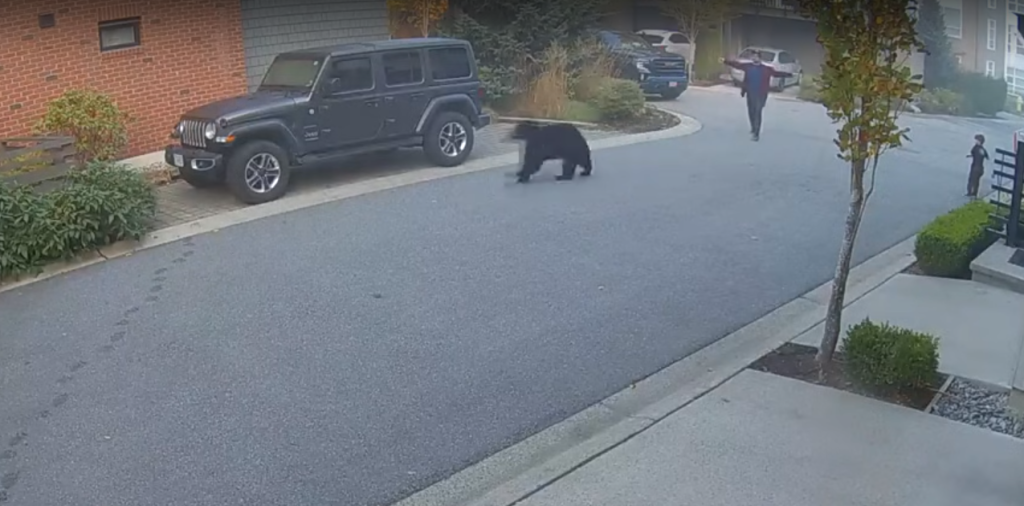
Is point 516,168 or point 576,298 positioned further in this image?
point 516,168

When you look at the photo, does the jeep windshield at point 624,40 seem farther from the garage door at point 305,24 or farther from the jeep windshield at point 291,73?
the jeep windshield at point 291,73

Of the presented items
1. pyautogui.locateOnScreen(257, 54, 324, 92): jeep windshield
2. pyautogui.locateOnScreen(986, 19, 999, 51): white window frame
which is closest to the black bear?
pyautogui.locateOnScreen(257, 54, 324, 92): jeep windshield

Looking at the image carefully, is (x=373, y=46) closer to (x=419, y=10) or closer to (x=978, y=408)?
(x=419, y=10)

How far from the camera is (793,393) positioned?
3391 millimetres

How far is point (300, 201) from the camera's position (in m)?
5.94

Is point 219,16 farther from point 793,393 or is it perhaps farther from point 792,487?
point 792,487

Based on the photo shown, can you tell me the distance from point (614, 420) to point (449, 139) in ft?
11.3

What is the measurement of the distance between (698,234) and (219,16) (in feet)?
8.64

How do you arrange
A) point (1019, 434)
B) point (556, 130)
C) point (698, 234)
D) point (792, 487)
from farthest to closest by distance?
point (556, 130) → point (698, 234) → point (1019, 434) → point (792, 487)

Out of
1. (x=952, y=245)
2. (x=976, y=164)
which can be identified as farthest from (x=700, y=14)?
(x=976, y=164)

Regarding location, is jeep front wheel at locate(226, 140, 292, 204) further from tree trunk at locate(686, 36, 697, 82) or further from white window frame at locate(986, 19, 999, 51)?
white window frame at locate(986, 19, 999, 51)

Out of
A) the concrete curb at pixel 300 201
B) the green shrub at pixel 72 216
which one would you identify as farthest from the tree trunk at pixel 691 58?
the green shrub at pixel 72 216

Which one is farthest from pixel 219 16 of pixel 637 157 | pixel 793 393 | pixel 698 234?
pixel 793 393

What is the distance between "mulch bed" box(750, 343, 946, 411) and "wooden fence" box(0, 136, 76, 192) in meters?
3.45
